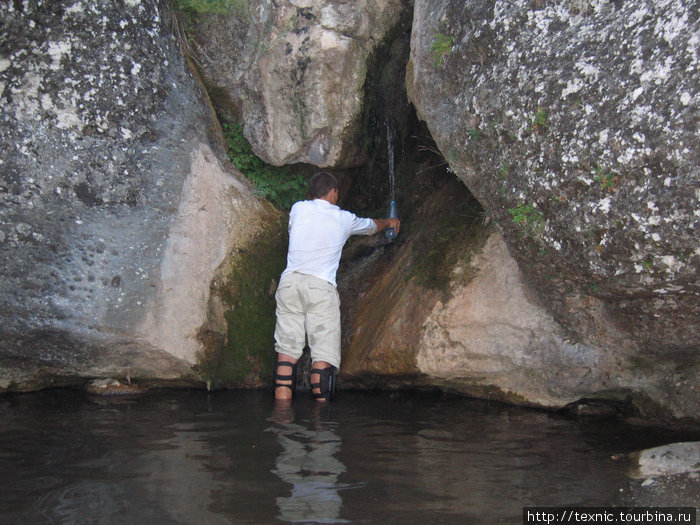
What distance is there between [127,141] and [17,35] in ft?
4.27

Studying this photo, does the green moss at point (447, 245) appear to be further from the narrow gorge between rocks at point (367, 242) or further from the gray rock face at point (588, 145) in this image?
the gray rock face at point (588, 145)

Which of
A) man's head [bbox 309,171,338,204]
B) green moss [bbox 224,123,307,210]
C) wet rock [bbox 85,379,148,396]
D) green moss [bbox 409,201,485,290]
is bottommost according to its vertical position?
wet rock [bbox 85,379,148,396]

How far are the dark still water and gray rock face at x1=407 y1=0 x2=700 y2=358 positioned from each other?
112cm

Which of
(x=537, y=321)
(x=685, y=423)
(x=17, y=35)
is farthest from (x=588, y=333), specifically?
(x=17, y=35)

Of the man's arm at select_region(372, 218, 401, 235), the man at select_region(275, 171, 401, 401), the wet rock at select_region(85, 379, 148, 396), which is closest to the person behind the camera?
the man at select_region(275, 171, 401, 401)

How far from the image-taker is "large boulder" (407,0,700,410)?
4156mm

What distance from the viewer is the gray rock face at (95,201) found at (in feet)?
19.9

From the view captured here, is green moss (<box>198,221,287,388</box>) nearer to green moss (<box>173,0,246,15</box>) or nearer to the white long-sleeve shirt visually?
the white long-sleeve shirt

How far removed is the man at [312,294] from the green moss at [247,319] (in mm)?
306

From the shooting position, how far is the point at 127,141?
638 centimetres

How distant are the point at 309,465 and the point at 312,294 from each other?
7.14 ft

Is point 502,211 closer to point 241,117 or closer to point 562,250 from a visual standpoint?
point 562,250

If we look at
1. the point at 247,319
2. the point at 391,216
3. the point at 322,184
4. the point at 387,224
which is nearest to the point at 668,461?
the point at 387,224

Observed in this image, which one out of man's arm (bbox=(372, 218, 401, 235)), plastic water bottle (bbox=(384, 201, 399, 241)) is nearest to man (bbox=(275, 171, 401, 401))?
man's arm (bbox=(372, 218, 401, 235))
